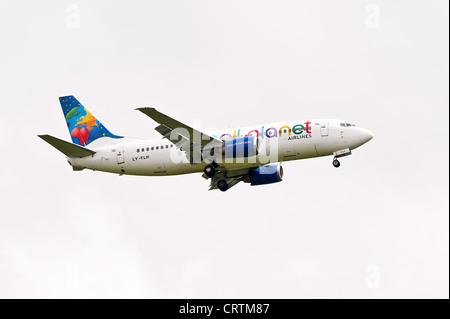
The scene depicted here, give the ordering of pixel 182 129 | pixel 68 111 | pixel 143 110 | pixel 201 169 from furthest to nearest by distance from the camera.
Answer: pixel 68 111 < pixel 201 169 < pixel 182 129 < pixel 143 110

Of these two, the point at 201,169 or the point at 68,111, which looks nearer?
the point at 201,169

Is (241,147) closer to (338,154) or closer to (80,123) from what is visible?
(338,154)

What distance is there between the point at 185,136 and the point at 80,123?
11.6 meters

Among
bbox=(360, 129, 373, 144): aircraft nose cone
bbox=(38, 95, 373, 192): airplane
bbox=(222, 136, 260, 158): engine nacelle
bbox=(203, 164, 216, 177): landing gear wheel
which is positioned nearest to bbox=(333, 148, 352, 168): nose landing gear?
bbox=(38, 95, 373, 192): airplane

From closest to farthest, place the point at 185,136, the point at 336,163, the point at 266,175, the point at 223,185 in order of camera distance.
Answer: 1. the point at 336,163
2. the point at 185,136
3. the point at 223,185
4. the point at 266,175

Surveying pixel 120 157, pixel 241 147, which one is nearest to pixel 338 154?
pixel 241 147

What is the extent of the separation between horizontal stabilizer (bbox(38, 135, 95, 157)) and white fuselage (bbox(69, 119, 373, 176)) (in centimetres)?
40

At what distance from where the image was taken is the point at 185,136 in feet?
175

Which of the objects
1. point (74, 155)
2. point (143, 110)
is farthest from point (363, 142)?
point (74, 155)

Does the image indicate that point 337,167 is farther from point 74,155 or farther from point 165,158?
point 74,155

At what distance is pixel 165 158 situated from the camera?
55.8 metres

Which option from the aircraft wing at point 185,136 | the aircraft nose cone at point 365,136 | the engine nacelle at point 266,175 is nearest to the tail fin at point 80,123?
the aircraft wing at point 185,136

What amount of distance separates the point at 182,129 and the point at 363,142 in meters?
12.3

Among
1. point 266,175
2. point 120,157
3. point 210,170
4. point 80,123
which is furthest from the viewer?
point 80,123
